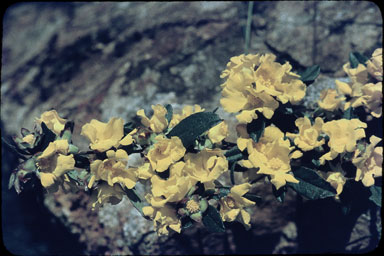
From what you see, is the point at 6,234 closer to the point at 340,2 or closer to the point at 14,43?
the point at 14,43

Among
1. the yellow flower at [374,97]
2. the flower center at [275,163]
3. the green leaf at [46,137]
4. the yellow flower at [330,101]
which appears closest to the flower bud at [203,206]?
the flower center at [275,163]

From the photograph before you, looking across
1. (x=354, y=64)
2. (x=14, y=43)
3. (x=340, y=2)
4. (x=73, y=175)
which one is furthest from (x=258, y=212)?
(x=14, y=43)

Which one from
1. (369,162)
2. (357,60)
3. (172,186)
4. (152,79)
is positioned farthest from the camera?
(152,79)

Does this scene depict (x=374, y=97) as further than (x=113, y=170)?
Yes

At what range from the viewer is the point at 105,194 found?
111 cm

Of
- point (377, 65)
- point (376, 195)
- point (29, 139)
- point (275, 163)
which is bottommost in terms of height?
point (376, 195)

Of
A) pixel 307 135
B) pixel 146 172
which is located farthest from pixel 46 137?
pixel 307 135

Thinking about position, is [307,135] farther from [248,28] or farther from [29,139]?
[248,28]

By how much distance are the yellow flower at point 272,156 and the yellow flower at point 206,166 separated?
104mm

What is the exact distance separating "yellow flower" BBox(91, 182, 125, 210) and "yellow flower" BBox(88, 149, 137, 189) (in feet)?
0.12

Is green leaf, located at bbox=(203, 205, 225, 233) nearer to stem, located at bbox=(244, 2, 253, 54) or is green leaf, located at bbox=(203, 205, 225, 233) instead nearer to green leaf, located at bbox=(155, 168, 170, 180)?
green leaf, located at bbox=(155, 168, 170, 180)

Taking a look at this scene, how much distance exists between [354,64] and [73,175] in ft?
4.09

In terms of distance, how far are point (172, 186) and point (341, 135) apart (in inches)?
24.3

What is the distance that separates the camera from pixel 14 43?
2734mm
